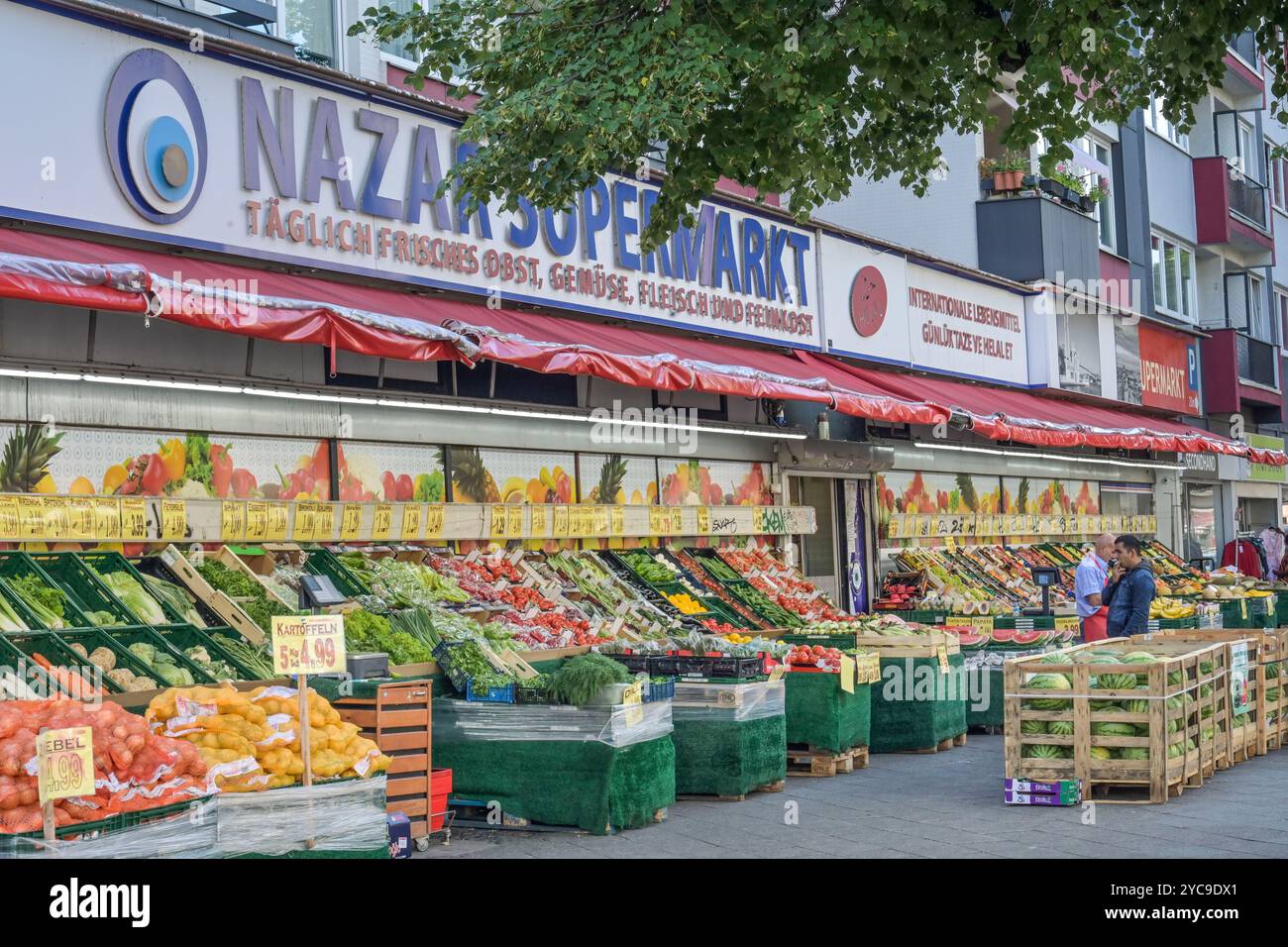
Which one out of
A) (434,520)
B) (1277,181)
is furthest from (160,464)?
(1277,181)

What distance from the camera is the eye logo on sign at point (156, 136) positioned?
9.95 m

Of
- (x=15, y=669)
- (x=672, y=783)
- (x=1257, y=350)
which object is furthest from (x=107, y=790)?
(x=1257, y=350)

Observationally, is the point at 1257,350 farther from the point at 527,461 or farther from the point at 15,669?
the point at 15,669

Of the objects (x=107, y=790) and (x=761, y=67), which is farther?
(x=761, y=67)

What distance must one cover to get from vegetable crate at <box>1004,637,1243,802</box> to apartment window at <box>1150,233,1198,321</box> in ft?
72.8

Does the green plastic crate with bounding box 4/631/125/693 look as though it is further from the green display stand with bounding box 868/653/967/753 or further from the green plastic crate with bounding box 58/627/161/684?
the green display stand with bounding box 868/653/967/753

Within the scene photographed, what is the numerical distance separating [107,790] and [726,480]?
1132 centimetres

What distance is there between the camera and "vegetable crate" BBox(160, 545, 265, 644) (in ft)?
30.9

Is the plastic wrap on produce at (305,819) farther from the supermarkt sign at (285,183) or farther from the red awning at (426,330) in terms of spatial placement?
the supermarkt sign at (285,183)

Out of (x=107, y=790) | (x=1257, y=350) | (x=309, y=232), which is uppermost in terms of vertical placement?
(x=1257, y=350)

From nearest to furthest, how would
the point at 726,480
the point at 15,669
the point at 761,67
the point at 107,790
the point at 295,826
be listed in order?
the point at 107,790 < the point at 295,826 < the point at 15,669 < the point at 761,67 < the point at 726,480

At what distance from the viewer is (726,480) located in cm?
1708

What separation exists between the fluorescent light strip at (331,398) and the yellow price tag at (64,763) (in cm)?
436

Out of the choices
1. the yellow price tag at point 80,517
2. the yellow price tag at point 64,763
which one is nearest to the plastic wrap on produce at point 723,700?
the yellow price tag at point 80,517
